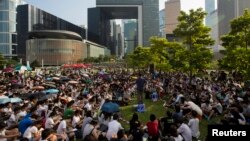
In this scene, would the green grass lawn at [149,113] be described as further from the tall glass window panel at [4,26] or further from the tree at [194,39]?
the tall glass window panel at [4,26]

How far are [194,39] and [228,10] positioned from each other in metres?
135

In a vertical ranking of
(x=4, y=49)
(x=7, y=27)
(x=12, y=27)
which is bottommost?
(x=4, y=49)

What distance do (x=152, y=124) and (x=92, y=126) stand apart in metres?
2.06

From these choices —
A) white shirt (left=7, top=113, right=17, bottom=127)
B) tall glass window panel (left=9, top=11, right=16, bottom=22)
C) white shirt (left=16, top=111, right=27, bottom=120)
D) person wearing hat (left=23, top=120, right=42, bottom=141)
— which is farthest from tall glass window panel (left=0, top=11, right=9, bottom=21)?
person wearing hat (left=23, top=120, right=42, bottom=141)

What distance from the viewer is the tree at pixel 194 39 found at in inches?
1222

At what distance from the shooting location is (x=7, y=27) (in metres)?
144

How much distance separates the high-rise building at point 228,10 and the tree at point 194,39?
12606cm

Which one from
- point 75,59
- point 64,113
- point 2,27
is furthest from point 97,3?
point 64,113

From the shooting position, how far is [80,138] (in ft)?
44.5

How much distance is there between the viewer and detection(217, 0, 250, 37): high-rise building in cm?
15588

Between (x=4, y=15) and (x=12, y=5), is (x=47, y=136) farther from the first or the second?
(x=12, y=5)

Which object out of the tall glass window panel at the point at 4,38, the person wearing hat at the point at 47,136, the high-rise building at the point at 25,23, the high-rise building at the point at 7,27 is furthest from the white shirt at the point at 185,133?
the high-rise building at the point at 25,23

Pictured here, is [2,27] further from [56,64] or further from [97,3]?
[97,3]

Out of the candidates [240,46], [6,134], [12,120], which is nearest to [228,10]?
[240,46]
